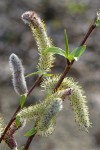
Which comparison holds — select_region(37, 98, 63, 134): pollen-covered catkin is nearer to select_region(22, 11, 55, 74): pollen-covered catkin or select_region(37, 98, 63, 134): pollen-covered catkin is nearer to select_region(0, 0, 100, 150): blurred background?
select_region(22, 11, 55, 74): pollen-covered catkin

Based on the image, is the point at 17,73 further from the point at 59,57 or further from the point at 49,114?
the point at 59,57

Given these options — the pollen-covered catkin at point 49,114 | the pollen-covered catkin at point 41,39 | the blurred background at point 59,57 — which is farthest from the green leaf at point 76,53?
the blurred background at point 59,57

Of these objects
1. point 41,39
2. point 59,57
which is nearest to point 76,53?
point 41,39

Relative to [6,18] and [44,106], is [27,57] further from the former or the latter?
[44,106]

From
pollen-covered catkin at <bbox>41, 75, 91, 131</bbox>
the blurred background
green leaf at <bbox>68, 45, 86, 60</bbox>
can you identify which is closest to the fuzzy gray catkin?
pollen-covered catkin at <bbox>41, 75, 91, 131</bbox>

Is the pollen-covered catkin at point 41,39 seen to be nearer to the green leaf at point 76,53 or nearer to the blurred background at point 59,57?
the green leaf at point 76,53

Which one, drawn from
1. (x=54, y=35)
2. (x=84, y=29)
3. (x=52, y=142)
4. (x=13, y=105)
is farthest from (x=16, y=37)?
(x=52, y=142)
